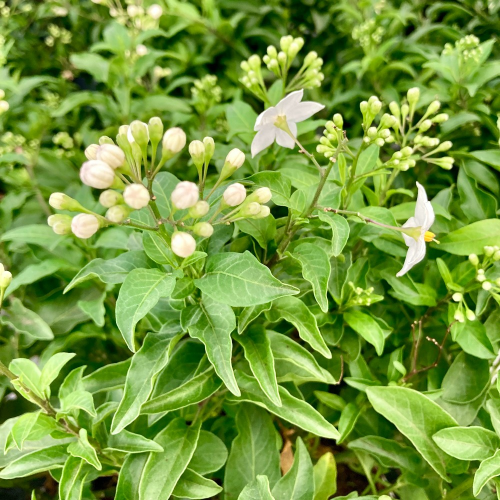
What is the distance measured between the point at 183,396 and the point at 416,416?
1.40ft

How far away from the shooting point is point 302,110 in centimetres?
82

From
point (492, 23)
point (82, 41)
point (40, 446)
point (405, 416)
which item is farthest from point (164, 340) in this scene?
point (82, 41)

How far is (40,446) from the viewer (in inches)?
32.8

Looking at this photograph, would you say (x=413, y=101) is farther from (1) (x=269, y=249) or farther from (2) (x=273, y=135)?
(1) (x=269, y=249)

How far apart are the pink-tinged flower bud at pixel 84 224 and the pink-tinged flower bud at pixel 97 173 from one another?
0.17 ft

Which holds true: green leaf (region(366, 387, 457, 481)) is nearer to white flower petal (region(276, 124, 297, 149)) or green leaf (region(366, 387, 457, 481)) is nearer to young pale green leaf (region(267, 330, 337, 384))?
young pale green leaf (region(267, 330, 337, 384))

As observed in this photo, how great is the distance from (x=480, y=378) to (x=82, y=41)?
7.08ft

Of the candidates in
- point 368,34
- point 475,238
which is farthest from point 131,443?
point 368,34

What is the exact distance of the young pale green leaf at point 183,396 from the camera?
2.33 ft

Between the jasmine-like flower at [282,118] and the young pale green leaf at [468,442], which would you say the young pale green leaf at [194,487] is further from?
the jasmine-like flower at [282,118]

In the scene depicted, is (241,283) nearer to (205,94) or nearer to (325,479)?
(325,479)

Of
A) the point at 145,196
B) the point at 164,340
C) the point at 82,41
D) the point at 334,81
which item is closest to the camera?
the point at 145,196

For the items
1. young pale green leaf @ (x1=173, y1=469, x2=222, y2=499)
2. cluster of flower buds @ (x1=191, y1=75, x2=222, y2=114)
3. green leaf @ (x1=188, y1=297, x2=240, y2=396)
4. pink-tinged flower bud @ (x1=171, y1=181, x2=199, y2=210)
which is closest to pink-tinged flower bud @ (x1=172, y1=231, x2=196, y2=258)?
pink-tinged flower bud @ (x1=171, y1=181, x2=199, y2=210)

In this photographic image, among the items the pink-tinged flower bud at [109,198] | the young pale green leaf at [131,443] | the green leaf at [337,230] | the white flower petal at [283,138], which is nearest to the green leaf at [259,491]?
the young pale green leaf at [131,443]
